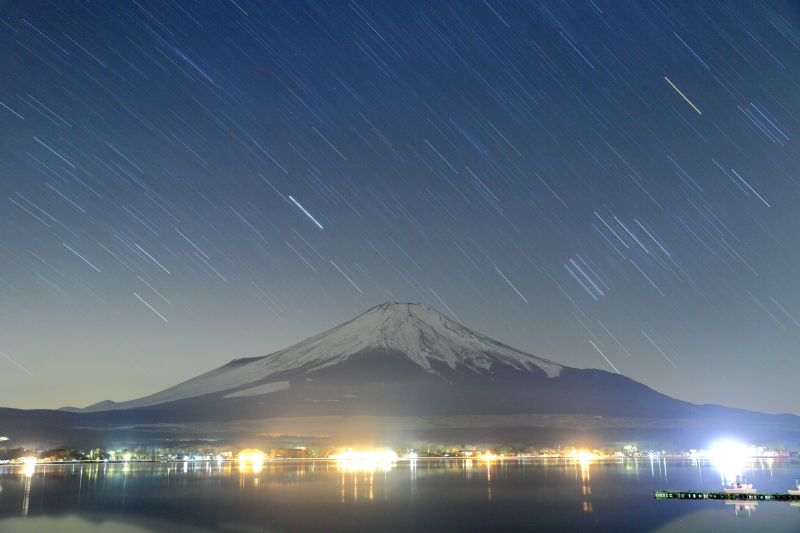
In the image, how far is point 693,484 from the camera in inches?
3071

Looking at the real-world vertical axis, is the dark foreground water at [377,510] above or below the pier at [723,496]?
above

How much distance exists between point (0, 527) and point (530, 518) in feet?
103

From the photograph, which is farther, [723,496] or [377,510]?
[723,496]

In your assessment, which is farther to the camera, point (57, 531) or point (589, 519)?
point (589, 519)

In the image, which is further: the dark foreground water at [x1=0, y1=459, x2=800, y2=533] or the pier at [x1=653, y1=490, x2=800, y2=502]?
the pier at [x1=653, y1=490, x2=800, y2=502]

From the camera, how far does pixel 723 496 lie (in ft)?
202

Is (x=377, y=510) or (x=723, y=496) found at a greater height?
(x=377, y=510)

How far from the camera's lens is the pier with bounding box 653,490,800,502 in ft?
198

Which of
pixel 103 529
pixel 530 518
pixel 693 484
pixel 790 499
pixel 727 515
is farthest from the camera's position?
pixel 693 484

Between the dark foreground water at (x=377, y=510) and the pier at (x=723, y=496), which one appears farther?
the pier at (x=723, y=496)

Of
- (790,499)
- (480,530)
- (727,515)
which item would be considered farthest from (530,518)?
(790,499)

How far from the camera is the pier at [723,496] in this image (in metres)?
60.5

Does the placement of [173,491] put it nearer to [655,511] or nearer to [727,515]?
[655,511]

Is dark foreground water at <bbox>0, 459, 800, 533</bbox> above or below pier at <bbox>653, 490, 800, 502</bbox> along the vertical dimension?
above
